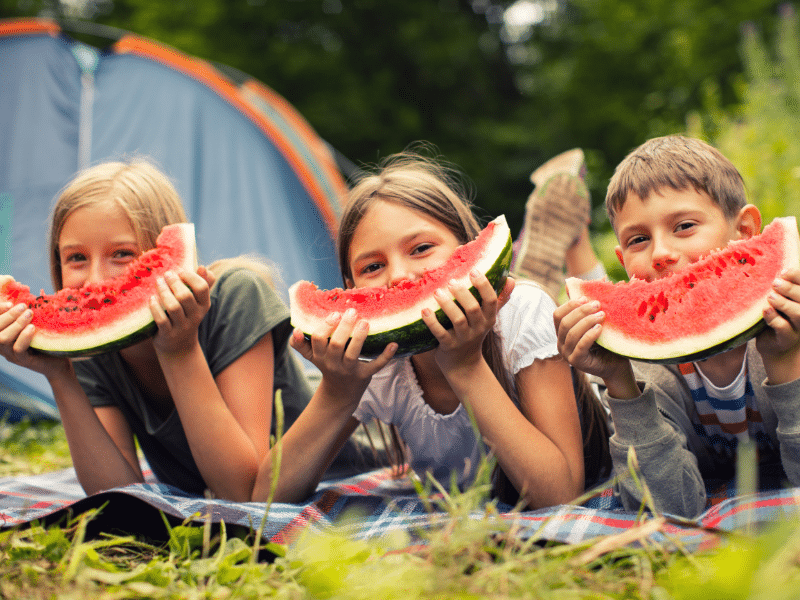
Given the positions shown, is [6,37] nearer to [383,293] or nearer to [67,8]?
[383,293]

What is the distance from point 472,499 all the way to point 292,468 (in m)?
0.95

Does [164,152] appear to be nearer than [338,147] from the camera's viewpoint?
Yes

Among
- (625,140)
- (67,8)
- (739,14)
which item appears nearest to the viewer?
(739,14)

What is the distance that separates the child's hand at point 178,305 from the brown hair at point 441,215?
0.56m

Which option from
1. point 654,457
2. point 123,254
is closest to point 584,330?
point 654,457

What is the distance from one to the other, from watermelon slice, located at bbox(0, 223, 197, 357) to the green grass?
2.26ft

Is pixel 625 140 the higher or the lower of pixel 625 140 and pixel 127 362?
the higher

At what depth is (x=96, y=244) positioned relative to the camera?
7.23ft

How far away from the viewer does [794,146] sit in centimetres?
436

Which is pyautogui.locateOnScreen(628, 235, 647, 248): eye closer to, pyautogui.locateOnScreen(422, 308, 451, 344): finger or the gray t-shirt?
pyautogui.locateOnScreen(422, 308, 451, 344): finger

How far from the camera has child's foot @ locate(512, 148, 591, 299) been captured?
3609 mm

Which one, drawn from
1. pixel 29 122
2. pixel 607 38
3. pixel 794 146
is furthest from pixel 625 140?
pixel 29 122

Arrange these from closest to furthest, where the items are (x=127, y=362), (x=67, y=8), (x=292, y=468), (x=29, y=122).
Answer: (x=292, y=468)
(x=127, y=362)
(x=29, y=122)
(x=67, y=8)

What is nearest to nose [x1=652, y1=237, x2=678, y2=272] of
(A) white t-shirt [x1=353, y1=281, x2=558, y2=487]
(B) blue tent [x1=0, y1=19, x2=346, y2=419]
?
(A) white t-shirt [x1=353, y1=281, x2=558, y2=487]
